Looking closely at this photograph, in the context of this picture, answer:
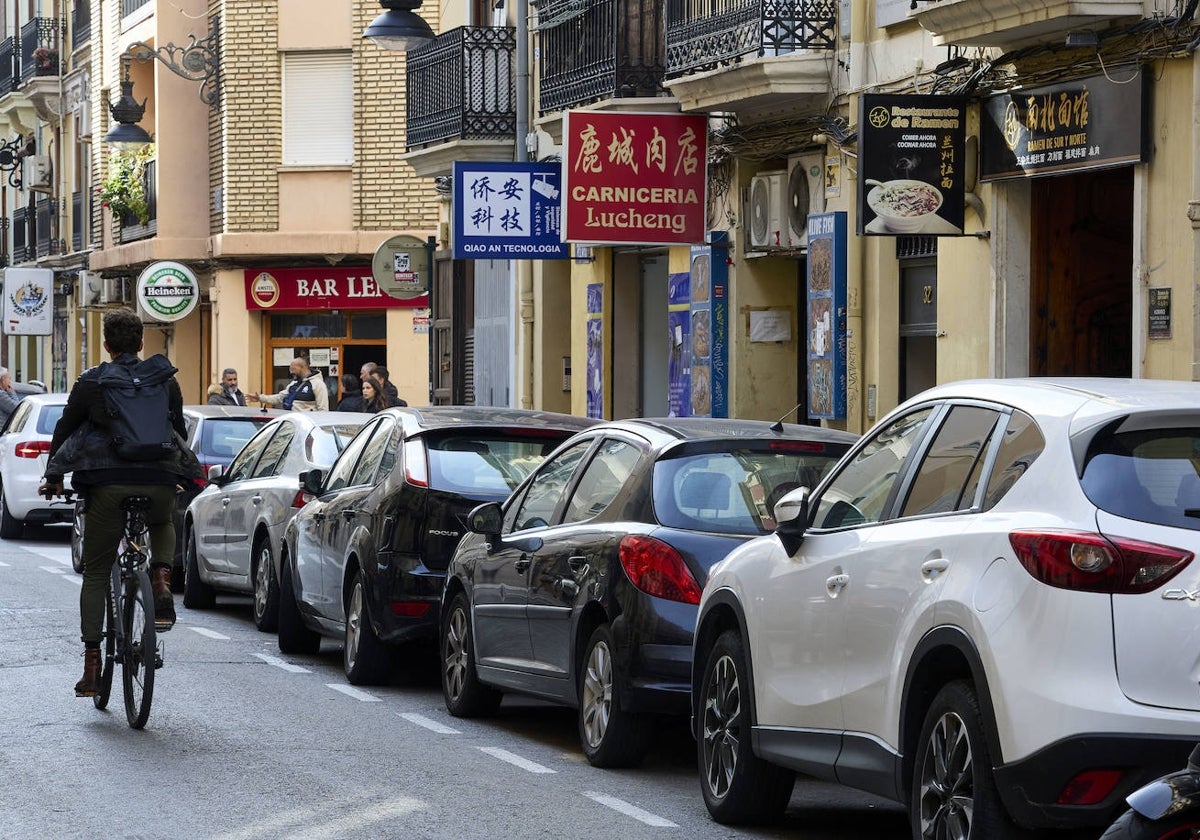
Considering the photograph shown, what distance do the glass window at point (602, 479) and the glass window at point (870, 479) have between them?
7.10 feet

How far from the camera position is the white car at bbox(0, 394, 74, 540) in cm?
2519

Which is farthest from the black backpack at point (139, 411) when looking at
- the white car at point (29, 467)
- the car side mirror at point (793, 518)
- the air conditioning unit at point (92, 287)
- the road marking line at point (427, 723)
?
the air conditioning unit at point (92, 287)

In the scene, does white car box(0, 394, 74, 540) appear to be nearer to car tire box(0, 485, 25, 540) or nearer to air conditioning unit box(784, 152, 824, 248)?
car tire box(0, 485, 25, 540)

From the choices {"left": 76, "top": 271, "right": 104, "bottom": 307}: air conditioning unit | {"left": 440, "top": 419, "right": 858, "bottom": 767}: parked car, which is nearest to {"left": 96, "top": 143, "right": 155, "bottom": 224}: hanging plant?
{"left": 76, "top": 271, "right": 104, "bottom": 307}: air conditioning unit

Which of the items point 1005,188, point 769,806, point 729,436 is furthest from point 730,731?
point 1005,188

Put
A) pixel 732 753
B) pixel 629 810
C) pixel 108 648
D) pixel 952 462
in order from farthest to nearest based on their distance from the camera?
pixel 108 648 → pixel 629 810 → pixel 732 753 → pixel 952 462

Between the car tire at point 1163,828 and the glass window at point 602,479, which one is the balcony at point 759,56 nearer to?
the glass window at point 602,479

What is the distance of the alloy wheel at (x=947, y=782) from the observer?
20.7 ft

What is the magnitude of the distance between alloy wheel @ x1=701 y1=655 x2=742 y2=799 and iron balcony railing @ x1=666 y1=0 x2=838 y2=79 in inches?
470

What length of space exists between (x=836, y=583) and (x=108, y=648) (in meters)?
5.01

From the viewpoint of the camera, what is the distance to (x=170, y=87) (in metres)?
42.5

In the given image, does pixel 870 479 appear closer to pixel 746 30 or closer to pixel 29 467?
pixel 746 30

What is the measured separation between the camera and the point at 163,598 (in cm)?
1095

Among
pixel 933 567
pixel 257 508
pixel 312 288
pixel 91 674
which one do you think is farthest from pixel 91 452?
pixel 312 288
